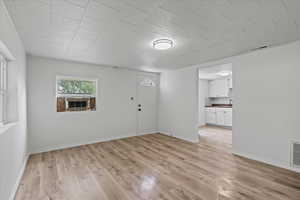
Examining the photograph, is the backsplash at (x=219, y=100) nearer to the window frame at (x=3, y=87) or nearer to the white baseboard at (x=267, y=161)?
the white baseboard at (x=267, y=161)

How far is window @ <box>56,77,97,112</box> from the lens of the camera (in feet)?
12.7

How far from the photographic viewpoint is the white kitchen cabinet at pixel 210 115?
6871mm

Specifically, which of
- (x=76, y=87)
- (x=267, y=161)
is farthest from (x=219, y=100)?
(x=76, y=87)

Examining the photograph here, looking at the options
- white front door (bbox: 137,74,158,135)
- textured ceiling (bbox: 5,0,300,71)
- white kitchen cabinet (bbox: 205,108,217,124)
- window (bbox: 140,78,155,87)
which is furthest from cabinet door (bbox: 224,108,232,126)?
textured ceiling (bbox: 5,0,300,71)

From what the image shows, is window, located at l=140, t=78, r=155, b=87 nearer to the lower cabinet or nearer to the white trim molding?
the lower cabinet

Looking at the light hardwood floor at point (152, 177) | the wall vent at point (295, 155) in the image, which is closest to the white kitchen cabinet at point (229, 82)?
the light hardwood floor at point (152, 177)

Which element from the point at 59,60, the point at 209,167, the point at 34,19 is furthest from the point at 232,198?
the point at 59,60

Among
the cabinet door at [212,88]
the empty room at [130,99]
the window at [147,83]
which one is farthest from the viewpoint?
the cabinet door at [212,88]

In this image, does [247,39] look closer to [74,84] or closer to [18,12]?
[18,12]

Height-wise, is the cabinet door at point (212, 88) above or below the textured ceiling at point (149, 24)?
below

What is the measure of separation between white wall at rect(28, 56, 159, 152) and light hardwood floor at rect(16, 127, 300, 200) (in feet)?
1.54

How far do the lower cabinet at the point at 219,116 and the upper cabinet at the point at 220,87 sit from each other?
0.79 metres

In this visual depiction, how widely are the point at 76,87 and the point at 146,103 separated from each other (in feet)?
8.30

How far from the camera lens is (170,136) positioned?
5.13m
